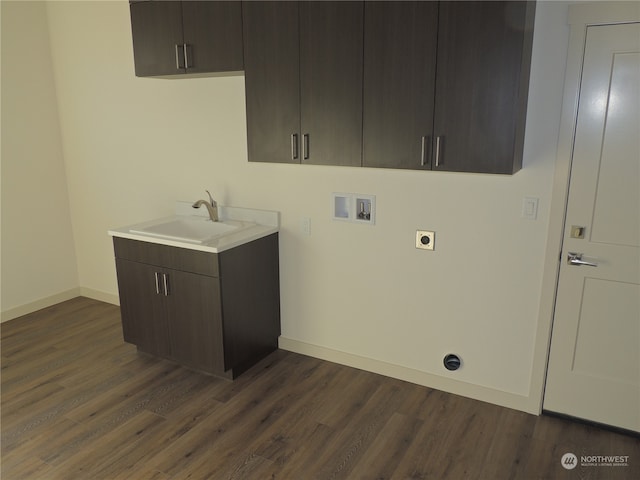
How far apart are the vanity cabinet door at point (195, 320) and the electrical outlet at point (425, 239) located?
47.6 inches

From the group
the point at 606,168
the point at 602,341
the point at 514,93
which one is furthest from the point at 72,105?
the point at 602,341

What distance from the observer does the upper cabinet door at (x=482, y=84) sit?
2227 mm

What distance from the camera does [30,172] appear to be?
4199 mm

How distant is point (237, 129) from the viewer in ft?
11.1

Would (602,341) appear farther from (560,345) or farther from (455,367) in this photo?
(455,367)

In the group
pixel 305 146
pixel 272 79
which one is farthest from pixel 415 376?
pixel 272 79

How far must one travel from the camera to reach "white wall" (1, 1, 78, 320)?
3988 mm

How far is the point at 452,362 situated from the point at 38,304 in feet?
11.7

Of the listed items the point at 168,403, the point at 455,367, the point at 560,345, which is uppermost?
the point at 560,345

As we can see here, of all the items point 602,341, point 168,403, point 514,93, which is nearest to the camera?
point 514,93

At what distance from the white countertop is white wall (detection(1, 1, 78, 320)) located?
1.29m

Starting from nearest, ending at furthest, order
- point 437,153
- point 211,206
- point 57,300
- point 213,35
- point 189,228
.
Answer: point 437,153, point 213,35, point 211,206, point 189,228, point 57,300

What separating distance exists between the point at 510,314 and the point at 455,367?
0.48 metres

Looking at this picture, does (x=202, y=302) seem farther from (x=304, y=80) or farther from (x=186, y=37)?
(x=186, y=37)
